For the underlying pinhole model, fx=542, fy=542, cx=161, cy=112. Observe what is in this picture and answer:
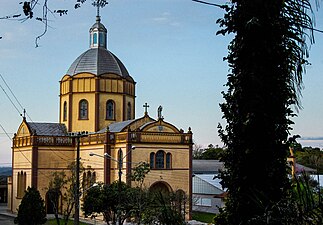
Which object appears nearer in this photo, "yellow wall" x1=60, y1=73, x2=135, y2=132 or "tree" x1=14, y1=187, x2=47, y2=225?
"tree" x1=14, y1=187, x2=47, y2=225

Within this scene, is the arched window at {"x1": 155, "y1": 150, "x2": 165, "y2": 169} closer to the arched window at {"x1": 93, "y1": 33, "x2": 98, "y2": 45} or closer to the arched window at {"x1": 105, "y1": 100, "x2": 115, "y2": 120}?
the arched window at {"x1": 105, "y1": 100, "x2": 115, "y2": 120}

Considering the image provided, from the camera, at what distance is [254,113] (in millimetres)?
7434

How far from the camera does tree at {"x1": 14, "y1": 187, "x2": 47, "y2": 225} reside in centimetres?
3195

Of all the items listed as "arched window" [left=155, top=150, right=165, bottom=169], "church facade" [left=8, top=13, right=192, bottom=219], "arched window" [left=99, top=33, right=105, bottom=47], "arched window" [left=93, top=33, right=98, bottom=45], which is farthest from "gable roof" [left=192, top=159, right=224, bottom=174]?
"arched window" [left=155, top=150, right=165, bottom=169]

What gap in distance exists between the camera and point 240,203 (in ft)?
24.4

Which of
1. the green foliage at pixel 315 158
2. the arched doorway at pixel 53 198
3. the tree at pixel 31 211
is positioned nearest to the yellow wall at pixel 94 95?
the arched doorway at pixel 53 198

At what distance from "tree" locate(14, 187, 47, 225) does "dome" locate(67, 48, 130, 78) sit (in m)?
14.1

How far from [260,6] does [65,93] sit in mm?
39513

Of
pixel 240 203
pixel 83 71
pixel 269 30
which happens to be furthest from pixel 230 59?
pixel 83 71

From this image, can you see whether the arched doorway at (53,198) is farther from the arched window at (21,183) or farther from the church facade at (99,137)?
the arched window at (21,183)

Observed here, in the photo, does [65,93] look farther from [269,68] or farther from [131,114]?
[269,68]

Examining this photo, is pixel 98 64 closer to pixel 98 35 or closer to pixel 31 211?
pixel 98 35

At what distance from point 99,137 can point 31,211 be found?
9.81 m

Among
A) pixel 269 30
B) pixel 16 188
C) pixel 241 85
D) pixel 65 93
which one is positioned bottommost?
pixel 16 188
